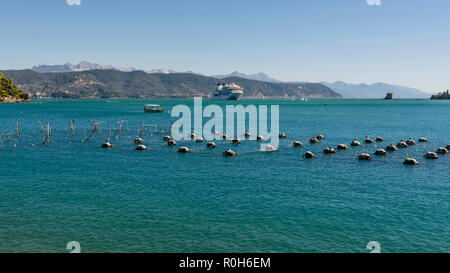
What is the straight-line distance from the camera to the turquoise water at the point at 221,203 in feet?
93.1

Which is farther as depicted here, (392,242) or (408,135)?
(408,135)

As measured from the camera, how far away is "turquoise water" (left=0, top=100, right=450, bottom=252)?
93.1 feet

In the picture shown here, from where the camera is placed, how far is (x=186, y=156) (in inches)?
2776

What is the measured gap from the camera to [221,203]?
38.3 meters

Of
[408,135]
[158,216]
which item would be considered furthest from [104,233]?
[408,135]

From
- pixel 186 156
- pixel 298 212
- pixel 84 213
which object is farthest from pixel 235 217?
pixel 186 156

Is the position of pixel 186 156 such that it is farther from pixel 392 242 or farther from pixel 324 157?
pixel 392 242

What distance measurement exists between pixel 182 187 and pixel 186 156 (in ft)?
83.2

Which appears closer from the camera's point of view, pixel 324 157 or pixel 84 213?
pixel 84 213

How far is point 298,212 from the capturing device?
116 feet

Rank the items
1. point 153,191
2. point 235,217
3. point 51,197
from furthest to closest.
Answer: point 153,191, point 51,197, point 235,217

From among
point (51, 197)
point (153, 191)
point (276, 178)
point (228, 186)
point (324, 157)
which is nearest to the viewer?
point (51, 197)

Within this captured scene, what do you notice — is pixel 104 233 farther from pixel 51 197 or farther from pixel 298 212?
pixel 298 212

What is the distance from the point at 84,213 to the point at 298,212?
23332 mm
